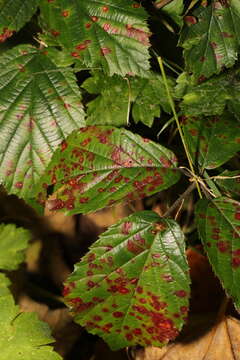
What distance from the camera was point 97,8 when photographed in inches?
50.3

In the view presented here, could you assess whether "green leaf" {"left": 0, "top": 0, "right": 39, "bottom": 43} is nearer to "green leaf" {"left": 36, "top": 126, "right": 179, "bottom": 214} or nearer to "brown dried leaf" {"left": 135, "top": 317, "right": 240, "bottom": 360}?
"green leaf" {"left": 36, "top": 126, "right": 179, "bottom": 214}

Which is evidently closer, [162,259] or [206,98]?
[162,259]

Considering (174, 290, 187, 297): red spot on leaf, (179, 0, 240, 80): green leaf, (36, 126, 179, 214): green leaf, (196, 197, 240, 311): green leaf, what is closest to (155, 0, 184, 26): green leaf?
Result: (179, 0, 240, 80): green leaf

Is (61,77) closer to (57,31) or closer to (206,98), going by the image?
(57,31)

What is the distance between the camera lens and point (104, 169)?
126 centimetres

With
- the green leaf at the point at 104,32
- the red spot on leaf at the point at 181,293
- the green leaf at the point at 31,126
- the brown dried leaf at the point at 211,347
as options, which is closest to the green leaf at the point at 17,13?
the green leaf at the point at 104,32

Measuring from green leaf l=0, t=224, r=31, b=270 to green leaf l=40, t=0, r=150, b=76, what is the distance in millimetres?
844

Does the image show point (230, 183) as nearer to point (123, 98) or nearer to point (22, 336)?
point (123, 98)

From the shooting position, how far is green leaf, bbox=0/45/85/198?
4.39 ft

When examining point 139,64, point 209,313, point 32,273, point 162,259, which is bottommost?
point 32,273

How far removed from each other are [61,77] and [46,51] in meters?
0.10

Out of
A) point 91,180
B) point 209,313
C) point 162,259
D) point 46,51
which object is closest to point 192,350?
point 209,313

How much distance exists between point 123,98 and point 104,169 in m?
0.31

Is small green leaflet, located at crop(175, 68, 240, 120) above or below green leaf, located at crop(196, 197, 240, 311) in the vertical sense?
above
